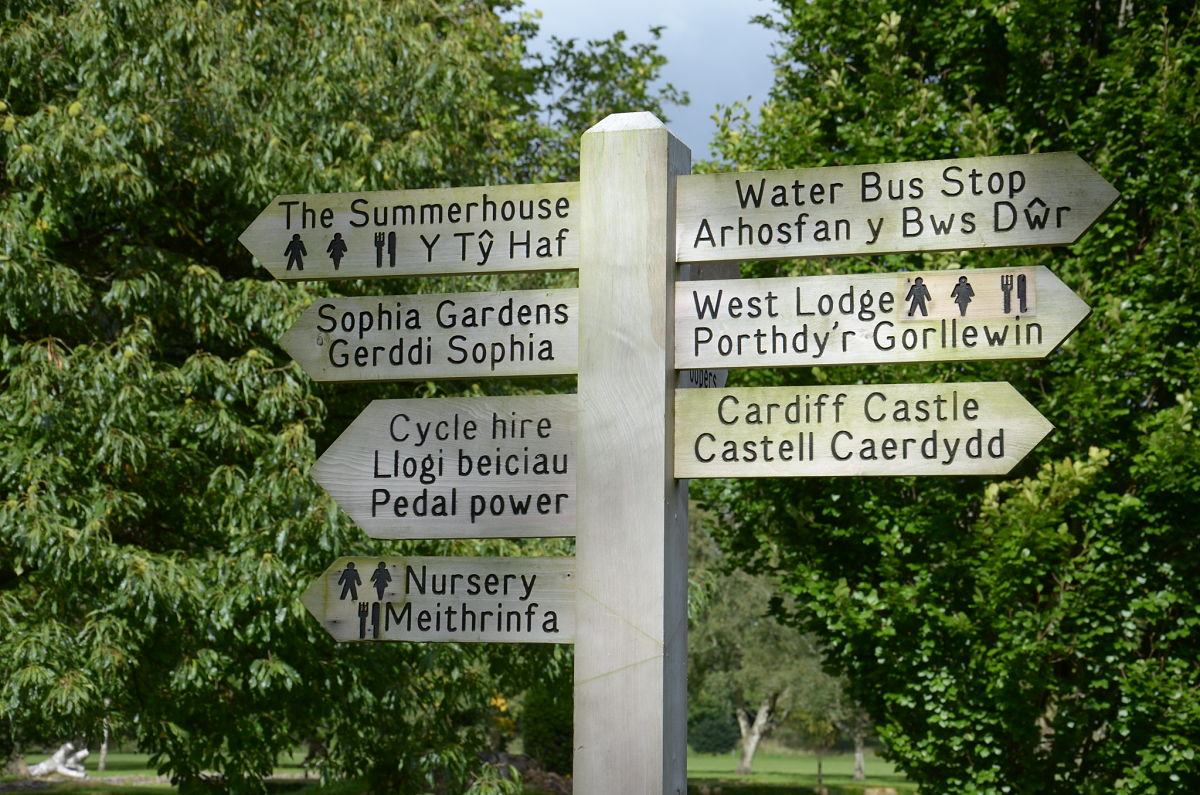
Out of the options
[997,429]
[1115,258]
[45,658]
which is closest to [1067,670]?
[1115,258]

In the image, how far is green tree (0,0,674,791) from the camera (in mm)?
8906

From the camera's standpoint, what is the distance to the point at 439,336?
382 centimetres

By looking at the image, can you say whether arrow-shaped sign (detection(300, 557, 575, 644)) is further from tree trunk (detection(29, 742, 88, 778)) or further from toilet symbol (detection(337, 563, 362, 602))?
tree trunk (detection(29, 742, 88, 778))

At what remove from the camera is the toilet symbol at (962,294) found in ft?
11.3

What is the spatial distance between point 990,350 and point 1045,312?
0.53 ft

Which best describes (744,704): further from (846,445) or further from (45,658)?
(846,445)

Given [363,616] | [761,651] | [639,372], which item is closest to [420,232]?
[639,372]

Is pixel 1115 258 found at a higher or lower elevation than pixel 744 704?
higher

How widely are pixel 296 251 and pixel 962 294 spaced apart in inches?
74.4

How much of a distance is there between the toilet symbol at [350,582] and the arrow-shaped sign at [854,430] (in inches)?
37.3

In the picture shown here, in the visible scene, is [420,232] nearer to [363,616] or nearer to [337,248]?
[337,248]

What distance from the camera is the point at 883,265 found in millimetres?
10844

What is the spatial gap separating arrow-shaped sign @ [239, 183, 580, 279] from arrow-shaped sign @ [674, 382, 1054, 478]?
0.60 meters

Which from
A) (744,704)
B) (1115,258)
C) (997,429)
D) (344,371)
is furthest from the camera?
(744,704)
